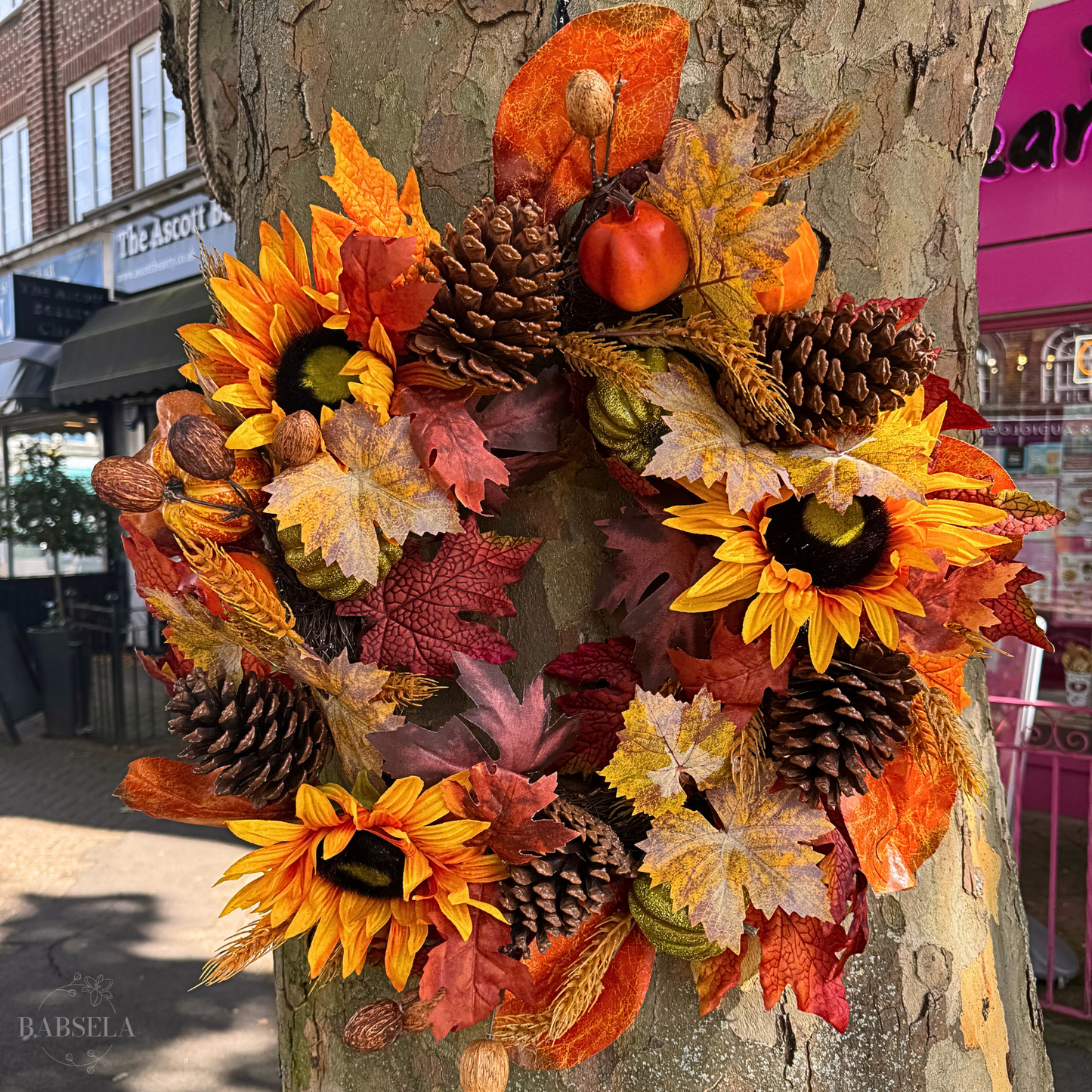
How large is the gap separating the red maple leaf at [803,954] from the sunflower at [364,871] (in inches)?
10.0

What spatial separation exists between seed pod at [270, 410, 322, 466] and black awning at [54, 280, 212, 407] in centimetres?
629

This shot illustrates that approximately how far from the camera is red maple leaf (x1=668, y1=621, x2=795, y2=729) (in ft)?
2.27

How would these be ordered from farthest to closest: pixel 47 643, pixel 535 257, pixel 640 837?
pixel 47 643
pixel 640 837
pixel 535 257

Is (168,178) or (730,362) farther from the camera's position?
(168,178)

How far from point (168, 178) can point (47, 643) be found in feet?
15.0

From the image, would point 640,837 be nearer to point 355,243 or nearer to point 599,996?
point 599,996

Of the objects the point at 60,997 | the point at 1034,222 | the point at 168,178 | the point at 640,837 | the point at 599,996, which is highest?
the point at 168,178

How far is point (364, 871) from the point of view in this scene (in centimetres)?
69

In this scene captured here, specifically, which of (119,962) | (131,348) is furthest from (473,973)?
(131,348)

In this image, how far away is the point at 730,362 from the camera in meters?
0.64

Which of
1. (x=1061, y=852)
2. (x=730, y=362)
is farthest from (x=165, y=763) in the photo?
(x=1061, y=852)

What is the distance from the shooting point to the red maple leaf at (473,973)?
0.67 meters

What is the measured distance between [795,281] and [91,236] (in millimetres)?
10219

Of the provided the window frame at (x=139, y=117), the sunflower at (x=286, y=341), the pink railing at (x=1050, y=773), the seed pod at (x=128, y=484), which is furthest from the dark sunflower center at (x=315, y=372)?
the window frame at (x=139, y=117)
